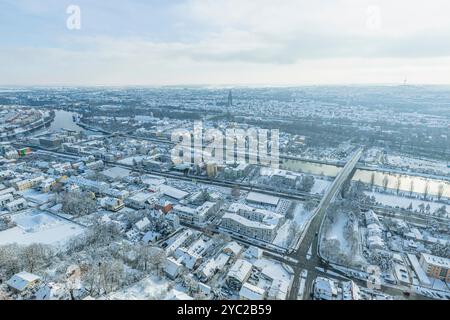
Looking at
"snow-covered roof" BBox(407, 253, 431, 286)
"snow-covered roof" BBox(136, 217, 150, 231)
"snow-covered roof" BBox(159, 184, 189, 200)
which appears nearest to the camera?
"snow-covered roof" BBox(407, 253, 431, 286)

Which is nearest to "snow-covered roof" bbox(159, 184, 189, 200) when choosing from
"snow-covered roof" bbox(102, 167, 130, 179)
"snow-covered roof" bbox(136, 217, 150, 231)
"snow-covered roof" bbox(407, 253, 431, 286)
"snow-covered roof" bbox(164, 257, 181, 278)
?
"snow-covered roof" bbox(136, 217, 150, 231)

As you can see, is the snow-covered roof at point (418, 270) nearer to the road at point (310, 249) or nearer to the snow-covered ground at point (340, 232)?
the snow-covered ground at point (340, 232)

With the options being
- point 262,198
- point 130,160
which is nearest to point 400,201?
point 262,198

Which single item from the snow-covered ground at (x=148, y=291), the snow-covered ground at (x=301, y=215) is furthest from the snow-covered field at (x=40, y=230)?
the snow-covered ground at (x=301, y=215)

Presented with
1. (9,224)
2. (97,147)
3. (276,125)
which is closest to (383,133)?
(276,125)

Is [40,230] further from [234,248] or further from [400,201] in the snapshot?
[400,201]

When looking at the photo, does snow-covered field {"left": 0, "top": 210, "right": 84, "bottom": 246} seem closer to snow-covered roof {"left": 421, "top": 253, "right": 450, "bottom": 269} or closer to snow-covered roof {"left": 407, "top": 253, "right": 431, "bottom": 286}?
snow-covered roof {"left": 407, "top": 253, "right": 431, "bottom": 286}
